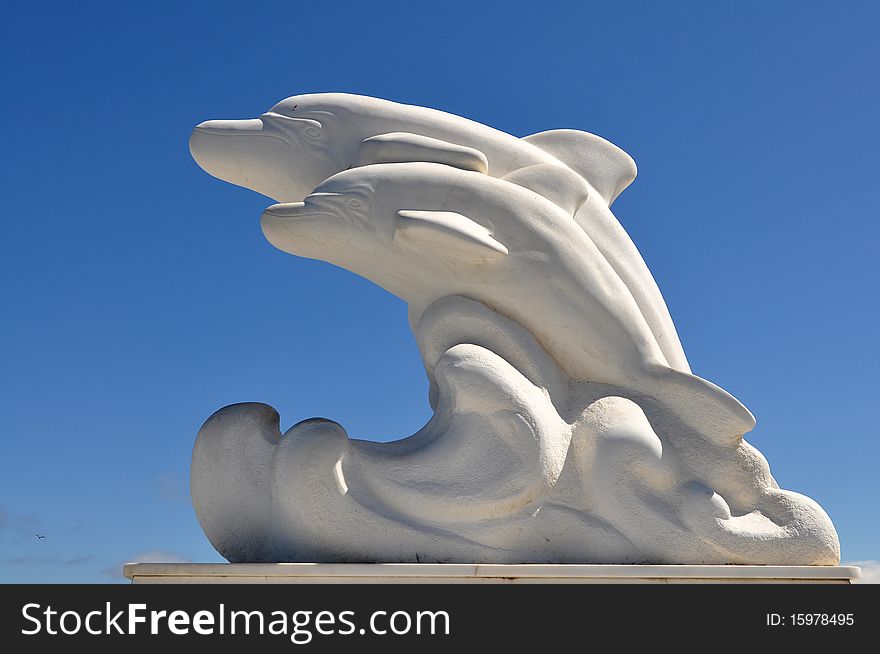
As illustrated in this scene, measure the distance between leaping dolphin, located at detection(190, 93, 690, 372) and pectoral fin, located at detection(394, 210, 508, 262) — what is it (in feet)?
1.34

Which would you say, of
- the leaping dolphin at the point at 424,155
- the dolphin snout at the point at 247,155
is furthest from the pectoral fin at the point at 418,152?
the dolphin snout at the point at 247,155

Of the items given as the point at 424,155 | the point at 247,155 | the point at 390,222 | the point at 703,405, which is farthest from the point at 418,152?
the point at 703,405

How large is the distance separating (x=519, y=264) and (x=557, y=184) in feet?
1.70

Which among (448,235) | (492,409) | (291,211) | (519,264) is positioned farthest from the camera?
(291,211)

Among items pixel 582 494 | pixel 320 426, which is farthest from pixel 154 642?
pixel 582 494

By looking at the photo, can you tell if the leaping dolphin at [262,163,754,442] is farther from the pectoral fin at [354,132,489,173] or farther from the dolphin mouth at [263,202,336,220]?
the pectoral fin at [354,132,489,173]

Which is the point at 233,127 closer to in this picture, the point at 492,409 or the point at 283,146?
the point at 283,146

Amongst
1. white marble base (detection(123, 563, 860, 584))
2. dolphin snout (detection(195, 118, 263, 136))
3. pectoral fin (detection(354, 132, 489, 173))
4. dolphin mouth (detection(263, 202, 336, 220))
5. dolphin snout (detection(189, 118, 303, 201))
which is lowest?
white marble base (detection(123, 563, 860, 584))

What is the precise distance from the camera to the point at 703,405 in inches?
189

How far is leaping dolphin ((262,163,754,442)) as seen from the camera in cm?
482

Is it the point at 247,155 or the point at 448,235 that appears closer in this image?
the point at 448,235

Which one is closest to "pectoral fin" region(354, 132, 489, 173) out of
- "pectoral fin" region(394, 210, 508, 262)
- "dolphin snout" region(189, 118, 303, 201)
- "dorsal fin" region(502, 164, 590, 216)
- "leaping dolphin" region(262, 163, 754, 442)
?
"leaping dolphin" region(262, 163, 754, 442)

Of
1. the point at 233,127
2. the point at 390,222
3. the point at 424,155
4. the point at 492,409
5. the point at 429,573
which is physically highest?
the point at 233,127

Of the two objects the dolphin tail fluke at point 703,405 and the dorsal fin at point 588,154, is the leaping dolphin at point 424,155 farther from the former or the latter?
the dolphin tail fluke at point 703,405
